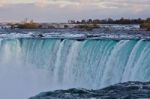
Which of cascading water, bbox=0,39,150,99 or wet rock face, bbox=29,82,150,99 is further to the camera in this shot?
cascading water, bbox=0,39,150,99

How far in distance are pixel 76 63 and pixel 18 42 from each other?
17.8 ft

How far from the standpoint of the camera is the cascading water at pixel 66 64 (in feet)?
95.6

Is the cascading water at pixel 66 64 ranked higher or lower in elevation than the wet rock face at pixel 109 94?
lower

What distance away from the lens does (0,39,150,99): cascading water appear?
29.1 meters

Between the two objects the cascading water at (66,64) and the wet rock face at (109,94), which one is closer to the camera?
the wet rock face at (109,94)

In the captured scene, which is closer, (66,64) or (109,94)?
(109,94)

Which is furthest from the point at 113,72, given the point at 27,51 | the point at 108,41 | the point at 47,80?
the point at 27,51

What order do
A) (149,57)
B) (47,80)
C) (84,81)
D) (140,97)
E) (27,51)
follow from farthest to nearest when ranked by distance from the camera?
(27,51) → (47,80) → (84,81) → (149,57) → (140,97)

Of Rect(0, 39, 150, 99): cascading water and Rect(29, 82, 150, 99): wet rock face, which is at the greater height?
Rect(29, 82, 150, 99): wet rock face

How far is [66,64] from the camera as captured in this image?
33875mm

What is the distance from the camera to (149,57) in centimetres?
2800

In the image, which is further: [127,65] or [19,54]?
[19,54]

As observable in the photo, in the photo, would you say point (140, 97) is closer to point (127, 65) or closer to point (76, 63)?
point (127, 65)

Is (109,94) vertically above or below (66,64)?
above
